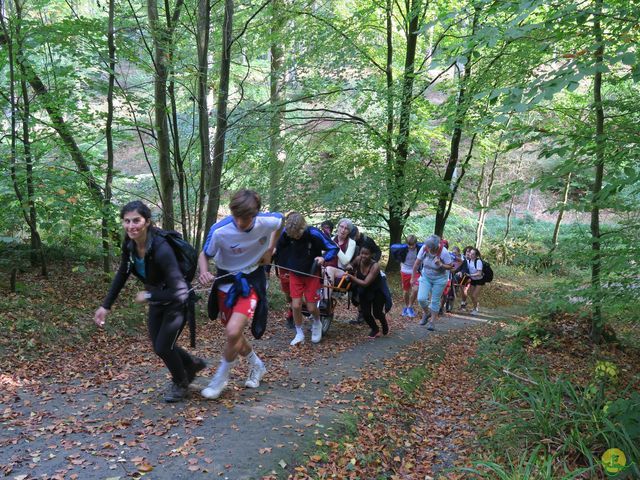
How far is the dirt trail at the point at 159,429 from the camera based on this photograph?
3479mm

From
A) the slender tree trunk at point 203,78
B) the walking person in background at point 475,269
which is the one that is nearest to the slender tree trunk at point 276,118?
the slender tree trunk at point 203,78

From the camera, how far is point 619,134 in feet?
17.9

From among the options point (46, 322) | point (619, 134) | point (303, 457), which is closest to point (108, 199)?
point (46, 322)

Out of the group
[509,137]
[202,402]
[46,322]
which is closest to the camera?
[202,402]

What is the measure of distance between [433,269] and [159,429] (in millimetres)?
6313

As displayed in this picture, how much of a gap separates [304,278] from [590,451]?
415 centimetres

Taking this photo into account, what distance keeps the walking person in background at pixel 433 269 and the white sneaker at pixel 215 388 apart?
5.33m

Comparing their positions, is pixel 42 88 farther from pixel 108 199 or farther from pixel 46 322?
pixel 46 322

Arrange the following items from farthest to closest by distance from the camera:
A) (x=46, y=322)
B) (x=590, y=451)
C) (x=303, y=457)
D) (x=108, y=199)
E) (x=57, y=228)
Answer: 1. (x=108, y=199)
2. (x=57, y=228)
3. (x=46, y=322)
4. (x=590, y=451)
5. (x=303, y=457)

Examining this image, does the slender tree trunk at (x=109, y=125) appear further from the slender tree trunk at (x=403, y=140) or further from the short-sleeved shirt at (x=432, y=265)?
the slender tree trunk at (x=403, y=140)

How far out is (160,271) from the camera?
14.1 ft

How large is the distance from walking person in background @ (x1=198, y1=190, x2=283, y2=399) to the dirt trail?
0.51 meters

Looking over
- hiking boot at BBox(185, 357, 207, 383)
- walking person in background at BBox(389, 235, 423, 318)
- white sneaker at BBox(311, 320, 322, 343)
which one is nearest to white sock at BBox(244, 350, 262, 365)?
hiking boot at BBox(185, 357, 207, 383)

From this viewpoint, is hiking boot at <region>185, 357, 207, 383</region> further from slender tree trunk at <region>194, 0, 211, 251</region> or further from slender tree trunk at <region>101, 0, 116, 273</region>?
slender tree trunk at <region>194, 0, 211, 251</region>
